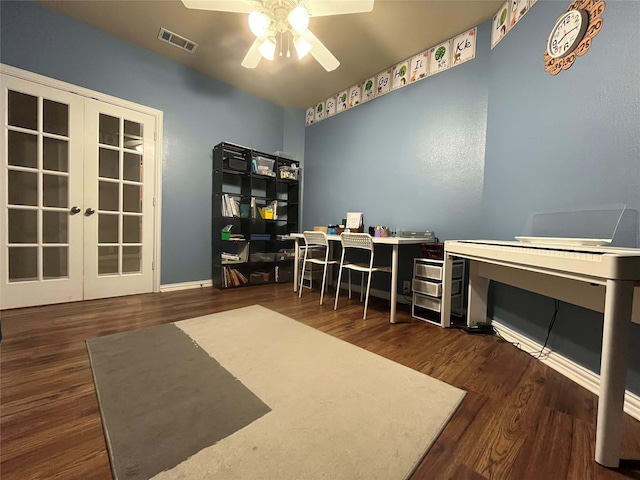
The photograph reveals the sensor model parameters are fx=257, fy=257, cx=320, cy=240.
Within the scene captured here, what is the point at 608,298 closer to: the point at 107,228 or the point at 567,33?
the point at 567,33

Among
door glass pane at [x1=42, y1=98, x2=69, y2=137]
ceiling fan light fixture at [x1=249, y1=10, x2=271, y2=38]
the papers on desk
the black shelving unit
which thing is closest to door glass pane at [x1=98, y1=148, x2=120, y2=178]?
door glass pane at [x1=42, y1=98, x2=69, y2=137]

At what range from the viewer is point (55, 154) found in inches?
94.7

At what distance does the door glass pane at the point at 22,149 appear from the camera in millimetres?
2217

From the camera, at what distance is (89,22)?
244 cm

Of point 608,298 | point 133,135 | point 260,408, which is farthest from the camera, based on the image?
point 133,135

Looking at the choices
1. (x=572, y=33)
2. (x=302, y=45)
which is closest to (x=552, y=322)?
(x=572, y=33)

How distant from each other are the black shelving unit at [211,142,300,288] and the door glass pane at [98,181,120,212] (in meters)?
1.01

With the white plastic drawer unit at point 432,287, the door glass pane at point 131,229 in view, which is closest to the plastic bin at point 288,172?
the door glass pane at point 131,229

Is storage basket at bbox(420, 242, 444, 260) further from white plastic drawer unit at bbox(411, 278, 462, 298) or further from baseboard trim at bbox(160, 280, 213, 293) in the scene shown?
baseboard trim at bbox(160, 280, 213, 293)

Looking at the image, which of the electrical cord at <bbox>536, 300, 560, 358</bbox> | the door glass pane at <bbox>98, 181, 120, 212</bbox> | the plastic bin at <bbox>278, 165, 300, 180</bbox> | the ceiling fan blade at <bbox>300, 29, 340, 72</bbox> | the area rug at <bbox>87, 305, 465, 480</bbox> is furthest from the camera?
the plastic bin at <bbox>278, 165, 300, 180</bbox>

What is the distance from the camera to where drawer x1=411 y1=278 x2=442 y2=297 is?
212 cm

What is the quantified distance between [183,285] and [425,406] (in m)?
2.98

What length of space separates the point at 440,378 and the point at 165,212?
3.16 m

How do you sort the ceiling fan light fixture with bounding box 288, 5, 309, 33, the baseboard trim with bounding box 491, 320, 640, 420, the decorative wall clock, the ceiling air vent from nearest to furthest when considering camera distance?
1. the baseboard trim with bounding box 491, 320, 640, 420
2. the decorative wall clock
3. the ceiling fan light fixture with bounding box 288, 5, 309, 33
4. the ceiling air vent
